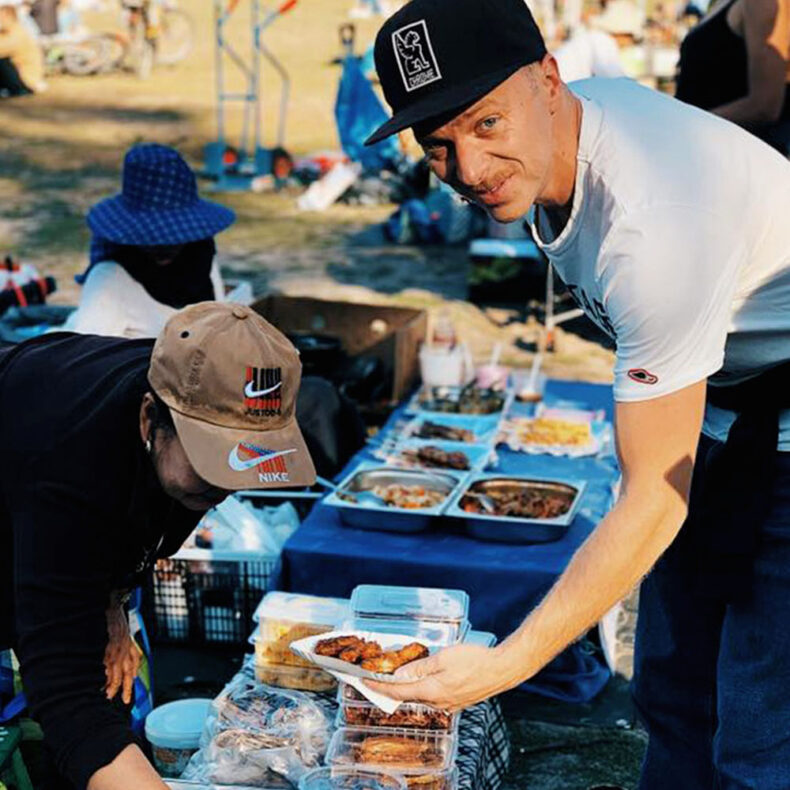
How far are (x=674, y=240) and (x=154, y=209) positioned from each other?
2.76m

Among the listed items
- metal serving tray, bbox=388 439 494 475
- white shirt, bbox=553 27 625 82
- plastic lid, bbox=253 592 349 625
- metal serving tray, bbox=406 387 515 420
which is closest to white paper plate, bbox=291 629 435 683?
plastic lid, bbox=253 592 349 625

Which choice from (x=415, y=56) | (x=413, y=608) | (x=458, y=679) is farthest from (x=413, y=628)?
(x=415, y=56)

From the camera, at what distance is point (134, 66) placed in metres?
18.2

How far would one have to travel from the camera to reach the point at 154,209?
428 centimetres

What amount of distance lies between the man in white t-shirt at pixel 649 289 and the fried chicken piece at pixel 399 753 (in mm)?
488

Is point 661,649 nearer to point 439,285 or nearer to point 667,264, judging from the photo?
point 667,264

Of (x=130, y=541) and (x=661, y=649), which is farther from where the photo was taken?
(x=661, y=649)

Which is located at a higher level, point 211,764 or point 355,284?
point 211,764

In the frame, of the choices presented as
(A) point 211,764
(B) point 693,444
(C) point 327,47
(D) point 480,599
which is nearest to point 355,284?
(D) point 480,599

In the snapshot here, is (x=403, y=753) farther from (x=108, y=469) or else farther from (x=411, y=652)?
(x=108, y=469)

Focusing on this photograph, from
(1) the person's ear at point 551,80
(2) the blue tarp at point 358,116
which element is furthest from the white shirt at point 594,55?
(1) the person's ear at point 551,80

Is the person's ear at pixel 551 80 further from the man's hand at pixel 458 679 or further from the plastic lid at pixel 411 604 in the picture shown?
the plastic lid at pixel 411 604

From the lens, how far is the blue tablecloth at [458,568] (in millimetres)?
3637

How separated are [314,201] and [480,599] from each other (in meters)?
8.04
